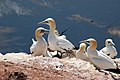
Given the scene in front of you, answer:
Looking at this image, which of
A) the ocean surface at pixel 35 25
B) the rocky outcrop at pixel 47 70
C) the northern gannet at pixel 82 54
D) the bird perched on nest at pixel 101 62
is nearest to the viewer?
the rocky outcrop at pixel 47 70

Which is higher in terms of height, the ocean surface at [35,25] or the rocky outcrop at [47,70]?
the ocean surface at [35,25]

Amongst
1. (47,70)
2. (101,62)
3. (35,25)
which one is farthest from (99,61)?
(35,25)

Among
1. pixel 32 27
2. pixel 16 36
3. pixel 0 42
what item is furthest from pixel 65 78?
pixel 32 27

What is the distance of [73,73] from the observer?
13.9 m

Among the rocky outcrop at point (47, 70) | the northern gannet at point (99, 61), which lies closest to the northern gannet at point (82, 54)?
the northern gannet at point (99, 61)

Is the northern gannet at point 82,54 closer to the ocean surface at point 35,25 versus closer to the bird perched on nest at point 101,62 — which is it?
the bird perched on nest at point 101,62

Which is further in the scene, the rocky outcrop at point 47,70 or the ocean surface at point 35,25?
the ocean surface at point 35,25

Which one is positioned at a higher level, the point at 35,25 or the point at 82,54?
the point at 35,25

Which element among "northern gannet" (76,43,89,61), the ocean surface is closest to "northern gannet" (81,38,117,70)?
"northern gannet" (76,43,89,61)

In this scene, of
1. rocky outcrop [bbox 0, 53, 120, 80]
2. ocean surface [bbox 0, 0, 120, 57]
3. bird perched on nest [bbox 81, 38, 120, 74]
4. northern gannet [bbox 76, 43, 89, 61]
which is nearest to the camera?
rocky outcrop [bbox 0, 53, 120, 80]

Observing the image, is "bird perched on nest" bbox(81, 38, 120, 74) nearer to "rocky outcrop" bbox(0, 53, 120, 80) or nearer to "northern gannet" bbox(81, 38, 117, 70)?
"northern gannet" bbox(81, 38, 117, 70)

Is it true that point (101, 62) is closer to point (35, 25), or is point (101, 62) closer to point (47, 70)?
point (47, 70)

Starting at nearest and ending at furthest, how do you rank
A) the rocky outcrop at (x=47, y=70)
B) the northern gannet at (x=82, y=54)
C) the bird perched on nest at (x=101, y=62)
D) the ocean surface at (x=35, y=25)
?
the rocky outcrop at (x=47, y=70) < the bird perched on nest at (x=101, y=62) < the northern gannet at (x=82, y=54) < the ocean surface at (x=35, y=25)

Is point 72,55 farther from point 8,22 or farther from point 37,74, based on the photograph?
point 8,22
